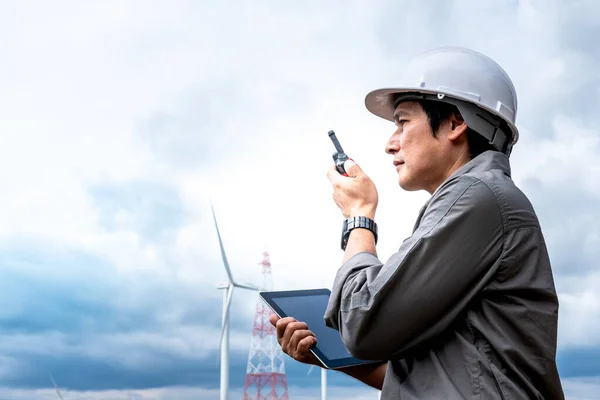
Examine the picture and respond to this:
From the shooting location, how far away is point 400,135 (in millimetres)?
3445

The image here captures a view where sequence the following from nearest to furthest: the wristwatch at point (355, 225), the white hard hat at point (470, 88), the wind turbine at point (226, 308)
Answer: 1. the wristwatch at point (355, 225)
2. the white hard hat at point (470, 88)
3. the wind turbine at point (226, 308)

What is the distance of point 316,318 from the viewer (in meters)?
3.65

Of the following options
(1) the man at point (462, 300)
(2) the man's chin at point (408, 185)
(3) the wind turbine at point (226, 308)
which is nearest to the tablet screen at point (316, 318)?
(1) the man at point (462, 300)

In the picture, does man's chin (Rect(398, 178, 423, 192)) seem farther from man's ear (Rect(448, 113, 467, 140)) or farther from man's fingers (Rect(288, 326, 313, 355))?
man's fingers (Rect(288, 326, 313, 355))

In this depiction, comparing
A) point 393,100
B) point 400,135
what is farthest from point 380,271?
point 393,100

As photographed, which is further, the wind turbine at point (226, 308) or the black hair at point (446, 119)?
the wind turbine at point (226, 308)

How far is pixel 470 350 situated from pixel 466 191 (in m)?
0.67

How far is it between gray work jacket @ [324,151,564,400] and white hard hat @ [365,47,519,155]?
22.0 inches

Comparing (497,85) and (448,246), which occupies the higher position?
(497,85)

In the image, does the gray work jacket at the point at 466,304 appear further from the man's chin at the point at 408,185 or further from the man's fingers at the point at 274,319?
the man's fingers at the point at 274,319

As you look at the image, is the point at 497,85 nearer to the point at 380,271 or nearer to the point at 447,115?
the point at 447,115

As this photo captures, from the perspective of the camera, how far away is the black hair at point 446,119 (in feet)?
11.0

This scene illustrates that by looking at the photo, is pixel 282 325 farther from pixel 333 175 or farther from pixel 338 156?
pixel 338 156

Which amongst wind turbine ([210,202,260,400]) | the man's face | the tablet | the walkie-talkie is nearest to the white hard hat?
the man's face
